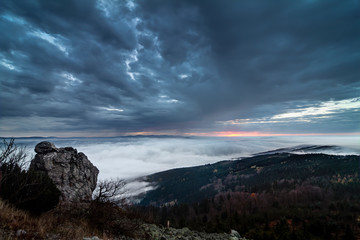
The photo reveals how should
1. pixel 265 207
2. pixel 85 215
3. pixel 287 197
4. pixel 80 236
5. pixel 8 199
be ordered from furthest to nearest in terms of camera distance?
pixel 287 197
pixel 265 207
pixel 85 215
pixel 8 199
pixel 80 236

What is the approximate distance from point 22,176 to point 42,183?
1660mm

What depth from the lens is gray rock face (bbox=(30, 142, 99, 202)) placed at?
1035 inches

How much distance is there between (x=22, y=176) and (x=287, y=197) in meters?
185

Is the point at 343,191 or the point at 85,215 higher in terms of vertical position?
the point at 85,215

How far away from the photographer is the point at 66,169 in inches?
1140

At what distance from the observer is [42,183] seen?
13.5 m

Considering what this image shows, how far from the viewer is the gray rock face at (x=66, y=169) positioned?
1035 inches

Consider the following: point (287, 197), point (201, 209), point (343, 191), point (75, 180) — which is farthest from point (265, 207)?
point (75, 180)

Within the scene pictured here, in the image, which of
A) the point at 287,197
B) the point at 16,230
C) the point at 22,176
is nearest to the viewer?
the point at 16,230

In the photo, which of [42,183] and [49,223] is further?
[42,183]

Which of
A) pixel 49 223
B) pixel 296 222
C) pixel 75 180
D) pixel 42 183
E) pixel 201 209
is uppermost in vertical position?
pixel 42 183

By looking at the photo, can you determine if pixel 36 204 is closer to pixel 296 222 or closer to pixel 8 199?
pixel 8 199

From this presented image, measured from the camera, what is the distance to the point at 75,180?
3008cm

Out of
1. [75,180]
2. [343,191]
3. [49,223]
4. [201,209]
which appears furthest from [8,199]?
[343,191]
